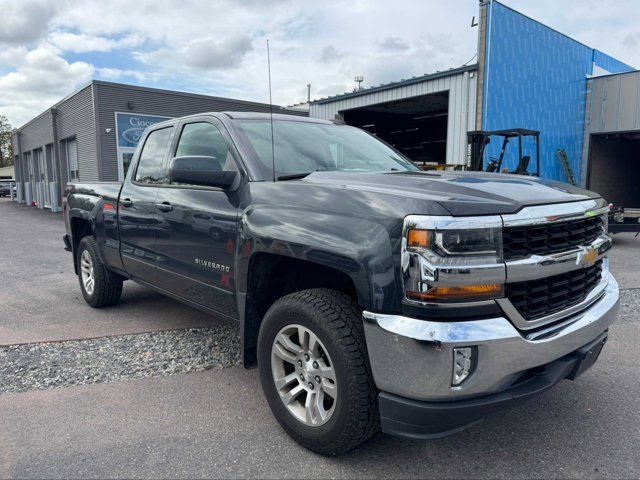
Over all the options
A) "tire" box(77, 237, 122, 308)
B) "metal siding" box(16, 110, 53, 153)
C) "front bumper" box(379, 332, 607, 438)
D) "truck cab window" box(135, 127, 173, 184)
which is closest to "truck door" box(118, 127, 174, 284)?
"truck cab window" box(135, 127, 173, 184)

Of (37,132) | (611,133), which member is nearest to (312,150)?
(611,133)

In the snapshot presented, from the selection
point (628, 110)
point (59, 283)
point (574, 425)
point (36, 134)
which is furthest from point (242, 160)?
point (36, 134)

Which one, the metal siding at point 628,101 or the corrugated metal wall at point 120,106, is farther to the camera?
the corrugated metal wall at point 120,106

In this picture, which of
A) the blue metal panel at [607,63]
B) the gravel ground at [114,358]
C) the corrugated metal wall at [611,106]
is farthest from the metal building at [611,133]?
the gravel ground at [114,358]

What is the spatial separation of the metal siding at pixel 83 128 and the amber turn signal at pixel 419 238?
17.7 metres

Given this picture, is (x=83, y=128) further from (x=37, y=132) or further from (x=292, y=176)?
(x=292, y=176)

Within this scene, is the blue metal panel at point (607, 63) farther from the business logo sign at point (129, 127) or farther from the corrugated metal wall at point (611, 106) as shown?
the business logo sign at point (129, 127)

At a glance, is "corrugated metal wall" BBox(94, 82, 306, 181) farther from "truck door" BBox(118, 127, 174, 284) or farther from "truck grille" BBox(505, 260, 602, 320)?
"truck grille" BBox(505, 260, 602, 320)

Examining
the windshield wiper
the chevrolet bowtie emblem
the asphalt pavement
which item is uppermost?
the windshield wiper

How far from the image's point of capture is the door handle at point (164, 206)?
3.76 m

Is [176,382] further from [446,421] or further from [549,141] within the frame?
[549,141]

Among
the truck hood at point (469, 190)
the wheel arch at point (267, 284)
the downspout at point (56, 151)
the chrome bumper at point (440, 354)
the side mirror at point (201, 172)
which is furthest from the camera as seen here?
the downspout at point (56, 151)

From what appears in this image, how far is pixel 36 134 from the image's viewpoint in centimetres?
2719

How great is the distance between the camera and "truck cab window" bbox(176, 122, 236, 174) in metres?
3.45
